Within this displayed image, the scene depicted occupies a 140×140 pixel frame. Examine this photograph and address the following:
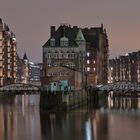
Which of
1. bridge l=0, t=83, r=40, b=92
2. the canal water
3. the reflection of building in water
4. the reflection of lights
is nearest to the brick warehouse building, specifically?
bridge l=0, t=83, r=40, b=92

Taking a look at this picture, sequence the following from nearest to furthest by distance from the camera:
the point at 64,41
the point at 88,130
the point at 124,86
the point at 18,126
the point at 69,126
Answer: the point at 88,130, the point at 69,126, the point at 18,126, the point at 124,86, the point at 64,41

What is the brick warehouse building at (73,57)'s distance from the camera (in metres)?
118

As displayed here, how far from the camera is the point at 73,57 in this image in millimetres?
148625

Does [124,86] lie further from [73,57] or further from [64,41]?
[64,41]

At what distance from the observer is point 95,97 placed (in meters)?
148

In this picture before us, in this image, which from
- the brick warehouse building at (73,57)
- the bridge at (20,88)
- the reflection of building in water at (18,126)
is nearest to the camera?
the reflection of building in water at (18,126)

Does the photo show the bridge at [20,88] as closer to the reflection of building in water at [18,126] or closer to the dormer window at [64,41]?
the dormer window at [64,41]

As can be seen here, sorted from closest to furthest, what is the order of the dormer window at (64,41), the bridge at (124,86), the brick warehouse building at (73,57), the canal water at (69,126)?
the canal water at (69,126)
the brick warehouse building at (73,57)
the bridge at (124,86)
the dormer window at (64,41)

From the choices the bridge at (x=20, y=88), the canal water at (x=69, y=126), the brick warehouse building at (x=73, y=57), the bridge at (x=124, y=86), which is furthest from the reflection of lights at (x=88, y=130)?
the bridge at (x=20, y=88)

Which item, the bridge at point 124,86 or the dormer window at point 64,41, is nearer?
the bridge at point 124,86

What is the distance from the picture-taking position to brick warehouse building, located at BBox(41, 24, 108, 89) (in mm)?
117562

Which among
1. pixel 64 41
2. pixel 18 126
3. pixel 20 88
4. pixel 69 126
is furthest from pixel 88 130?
pixel 20 88

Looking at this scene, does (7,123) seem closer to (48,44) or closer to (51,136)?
(51,136)

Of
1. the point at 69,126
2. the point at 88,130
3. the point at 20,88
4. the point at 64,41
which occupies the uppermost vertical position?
the point at 64,41
